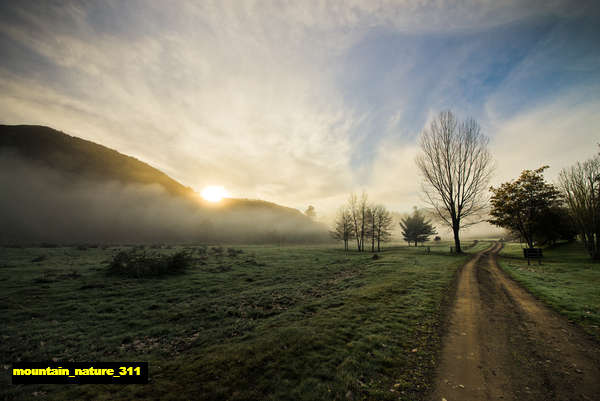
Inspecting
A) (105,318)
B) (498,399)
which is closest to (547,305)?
(498,399)

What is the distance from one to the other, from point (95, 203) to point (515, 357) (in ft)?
633

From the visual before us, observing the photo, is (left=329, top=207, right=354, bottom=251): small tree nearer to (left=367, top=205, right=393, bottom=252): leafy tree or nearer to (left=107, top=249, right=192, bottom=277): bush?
(left=367, top=205, right=393, bottom=252): leafy tree

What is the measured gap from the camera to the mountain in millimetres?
109562

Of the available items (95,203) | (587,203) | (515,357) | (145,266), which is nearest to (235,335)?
(515,357)

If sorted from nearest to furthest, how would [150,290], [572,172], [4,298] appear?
1. [4,298]
2. [150,290]
3. [572,172]

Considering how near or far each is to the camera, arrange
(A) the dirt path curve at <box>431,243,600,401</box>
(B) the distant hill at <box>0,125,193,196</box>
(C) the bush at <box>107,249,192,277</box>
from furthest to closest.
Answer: (B) the distant hill at <box>0,125,193,196</box> → (C) the bush at <box>107,249,192,277</box> → (A) the dirt path curve at <box>431,243,600,401</box>

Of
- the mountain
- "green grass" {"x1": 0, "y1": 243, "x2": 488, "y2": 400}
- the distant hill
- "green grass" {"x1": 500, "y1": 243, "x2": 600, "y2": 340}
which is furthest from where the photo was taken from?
the distant hill

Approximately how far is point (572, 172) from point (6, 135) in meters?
273

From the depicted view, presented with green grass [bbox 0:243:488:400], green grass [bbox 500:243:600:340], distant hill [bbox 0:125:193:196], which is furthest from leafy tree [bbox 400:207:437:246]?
A: distant hill [bbox 0:125:193:196]

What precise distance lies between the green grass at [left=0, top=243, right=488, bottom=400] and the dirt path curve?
657 millimetres

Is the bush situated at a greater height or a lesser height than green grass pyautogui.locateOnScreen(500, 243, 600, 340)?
lesser

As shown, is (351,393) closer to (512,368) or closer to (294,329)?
(294,329)

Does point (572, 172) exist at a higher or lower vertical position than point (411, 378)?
higher

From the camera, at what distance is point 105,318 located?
10.4 meters
